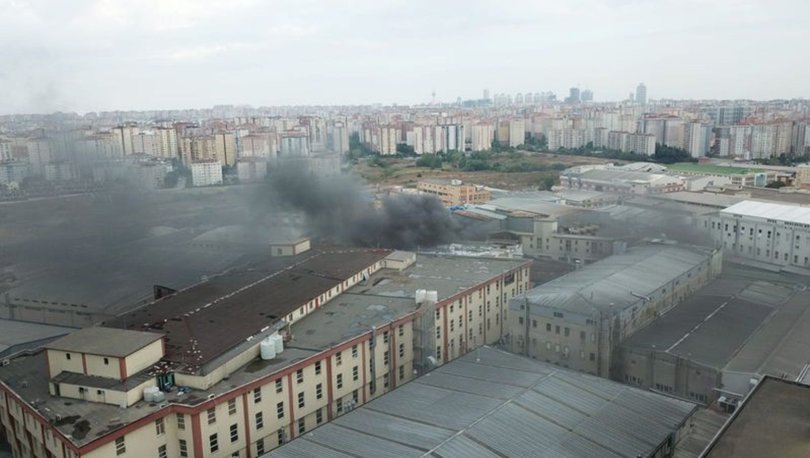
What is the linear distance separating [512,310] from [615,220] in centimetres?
1020

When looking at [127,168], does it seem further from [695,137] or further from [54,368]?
[695,137]

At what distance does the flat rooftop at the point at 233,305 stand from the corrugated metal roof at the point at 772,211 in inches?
465

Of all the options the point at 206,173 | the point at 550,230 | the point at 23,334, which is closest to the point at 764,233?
the point at 550,230

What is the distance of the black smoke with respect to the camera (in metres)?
20.7

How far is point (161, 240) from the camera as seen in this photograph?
69.0 ft

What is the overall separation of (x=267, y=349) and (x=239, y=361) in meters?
0.48

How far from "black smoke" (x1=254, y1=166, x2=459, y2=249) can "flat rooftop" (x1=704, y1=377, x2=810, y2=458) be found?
1358 centimetres

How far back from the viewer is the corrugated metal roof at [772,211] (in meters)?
19.1

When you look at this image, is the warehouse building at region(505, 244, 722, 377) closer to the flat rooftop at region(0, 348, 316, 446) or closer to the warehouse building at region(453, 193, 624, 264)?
the warehouse building at region(453, 193, 624, 264)

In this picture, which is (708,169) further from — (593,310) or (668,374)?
(668,374)

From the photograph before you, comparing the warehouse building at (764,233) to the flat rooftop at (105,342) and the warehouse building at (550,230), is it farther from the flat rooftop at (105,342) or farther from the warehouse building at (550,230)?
the flat rooftop at (105,342)

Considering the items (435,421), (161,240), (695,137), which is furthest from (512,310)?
(695,137)

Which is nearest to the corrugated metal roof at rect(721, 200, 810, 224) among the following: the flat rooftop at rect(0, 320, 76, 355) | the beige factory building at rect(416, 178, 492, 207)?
the beige factory building at rect(416, 178, 492, 207)

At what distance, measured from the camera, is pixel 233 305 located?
1177cm
